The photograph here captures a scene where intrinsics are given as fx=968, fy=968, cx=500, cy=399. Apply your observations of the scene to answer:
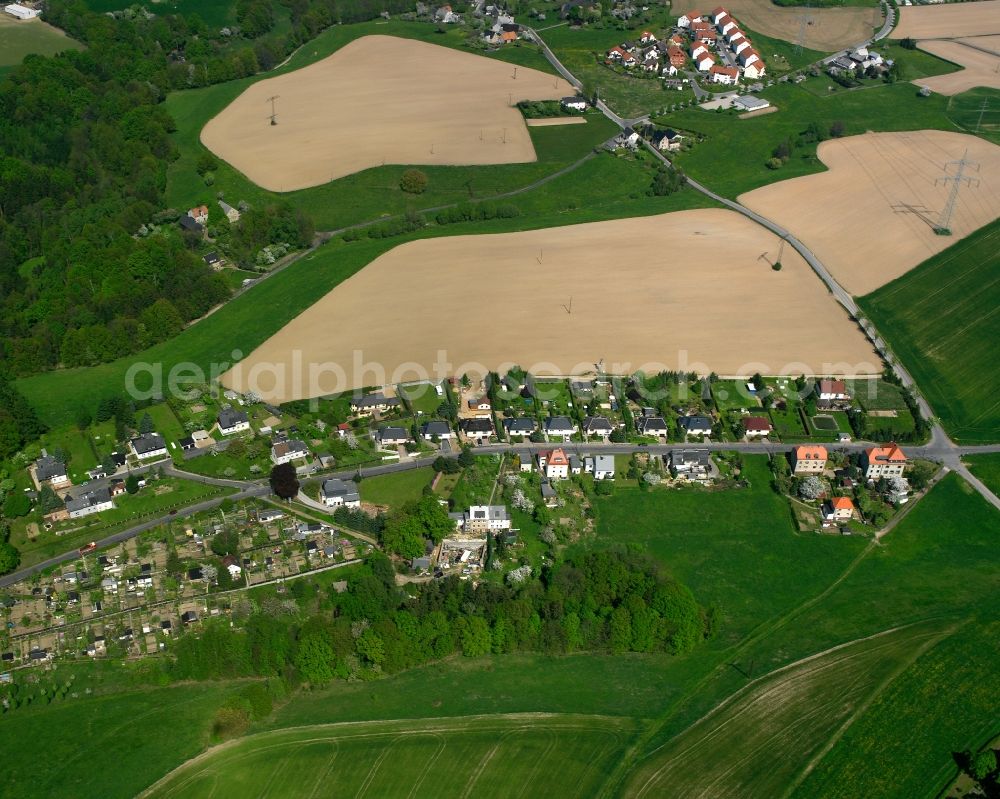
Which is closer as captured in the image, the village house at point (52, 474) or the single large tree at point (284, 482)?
the single large tree at point (284, 482)

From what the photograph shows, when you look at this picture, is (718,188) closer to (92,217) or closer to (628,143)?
(628,143)

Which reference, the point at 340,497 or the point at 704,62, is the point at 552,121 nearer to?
the point at 704,62

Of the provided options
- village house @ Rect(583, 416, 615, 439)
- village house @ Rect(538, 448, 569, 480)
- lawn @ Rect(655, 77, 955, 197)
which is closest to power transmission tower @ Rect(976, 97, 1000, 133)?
lawn @ Rect(655, 77, 955, 197)

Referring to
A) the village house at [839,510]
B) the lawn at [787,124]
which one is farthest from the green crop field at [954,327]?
the lawn at [787,124]

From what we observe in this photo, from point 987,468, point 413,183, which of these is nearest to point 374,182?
point 413,183

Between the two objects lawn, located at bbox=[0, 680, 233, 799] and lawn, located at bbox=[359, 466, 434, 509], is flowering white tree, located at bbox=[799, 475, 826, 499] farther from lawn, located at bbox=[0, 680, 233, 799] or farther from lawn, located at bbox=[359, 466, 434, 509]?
lawn, located at bbox=[0, 680, 233, 799]

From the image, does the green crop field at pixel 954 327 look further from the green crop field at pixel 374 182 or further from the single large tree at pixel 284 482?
the single large tree at pixel 284 482
